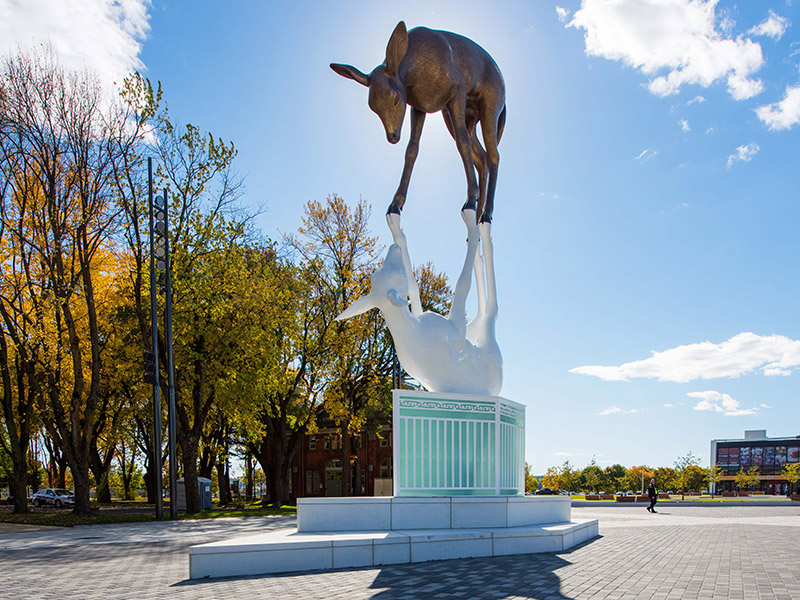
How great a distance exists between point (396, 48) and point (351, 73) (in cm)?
110

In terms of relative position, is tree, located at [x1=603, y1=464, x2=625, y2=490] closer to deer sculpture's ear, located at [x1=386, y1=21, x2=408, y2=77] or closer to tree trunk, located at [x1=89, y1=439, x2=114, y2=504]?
tree trunk, located at [x1=89, y1=439, x2=114, y2=504]

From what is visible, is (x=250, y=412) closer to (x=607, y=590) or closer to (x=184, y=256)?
(x=184, y=256)

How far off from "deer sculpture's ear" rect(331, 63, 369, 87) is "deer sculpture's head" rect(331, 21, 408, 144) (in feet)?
0.55

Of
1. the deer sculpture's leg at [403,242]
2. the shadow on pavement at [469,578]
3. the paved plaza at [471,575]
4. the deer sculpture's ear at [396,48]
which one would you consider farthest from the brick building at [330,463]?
the shadow on pavement at [469,578]

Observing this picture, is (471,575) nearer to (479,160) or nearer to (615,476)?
(479,160)

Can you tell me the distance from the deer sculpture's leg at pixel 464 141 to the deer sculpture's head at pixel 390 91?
4.45 ft

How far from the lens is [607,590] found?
741cm

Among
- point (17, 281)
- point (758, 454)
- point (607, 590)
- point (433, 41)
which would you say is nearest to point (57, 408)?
point (17, 281)

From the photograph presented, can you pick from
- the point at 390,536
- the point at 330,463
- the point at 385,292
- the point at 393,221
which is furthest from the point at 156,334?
the point at 330,463

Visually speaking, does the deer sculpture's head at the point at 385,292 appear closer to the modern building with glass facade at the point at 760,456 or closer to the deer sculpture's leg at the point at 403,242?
the deer sculpture's leg at the point at 403,242

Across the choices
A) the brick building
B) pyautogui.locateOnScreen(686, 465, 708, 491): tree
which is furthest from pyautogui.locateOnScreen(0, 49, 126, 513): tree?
pyautogui.locateOnScreen(686, 465, 708, 491): tree

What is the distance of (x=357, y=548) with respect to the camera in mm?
9312

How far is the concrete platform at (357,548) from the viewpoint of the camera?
866cm

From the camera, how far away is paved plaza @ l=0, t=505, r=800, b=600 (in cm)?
730
